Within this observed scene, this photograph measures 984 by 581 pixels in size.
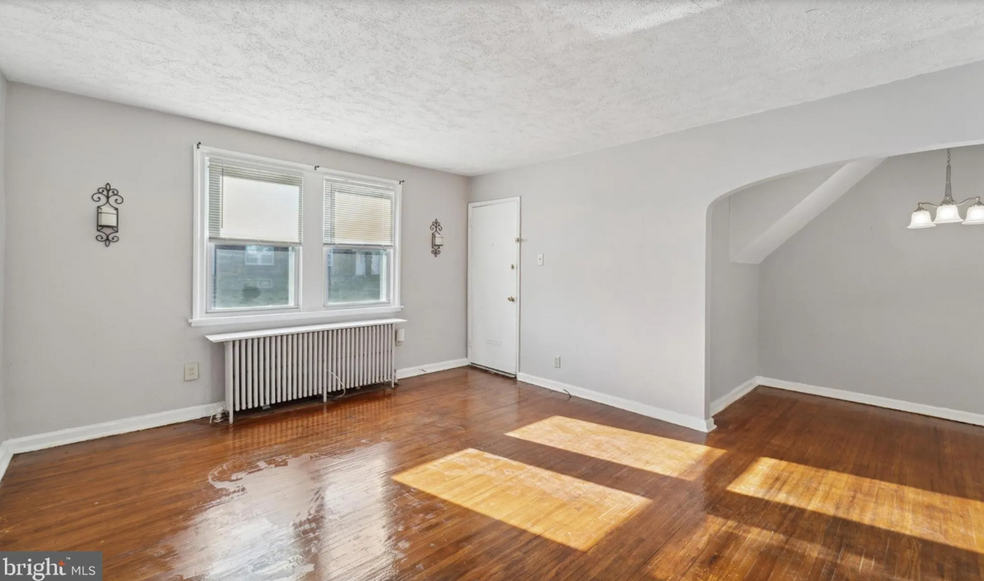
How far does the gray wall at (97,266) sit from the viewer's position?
301cm

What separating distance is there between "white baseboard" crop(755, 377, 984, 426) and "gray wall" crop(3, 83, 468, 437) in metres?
5.91

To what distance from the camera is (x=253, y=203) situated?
4.04 meters

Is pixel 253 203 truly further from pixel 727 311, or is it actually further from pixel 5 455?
pixel 727 311

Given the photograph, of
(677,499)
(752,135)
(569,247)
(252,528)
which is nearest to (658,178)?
(752,135)

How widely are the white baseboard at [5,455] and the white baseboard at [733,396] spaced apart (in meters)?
5.31

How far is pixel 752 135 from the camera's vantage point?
3.34 m

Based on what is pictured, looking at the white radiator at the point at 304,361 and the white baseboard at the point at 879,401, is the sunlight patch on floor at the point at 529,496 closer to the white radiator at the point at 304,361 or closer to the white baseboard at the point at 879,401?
the white radiator at the point at 304,361

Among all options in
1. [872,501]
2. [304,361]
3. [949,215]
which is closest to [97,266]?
[304,361]

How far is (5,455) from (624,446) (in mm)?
4243

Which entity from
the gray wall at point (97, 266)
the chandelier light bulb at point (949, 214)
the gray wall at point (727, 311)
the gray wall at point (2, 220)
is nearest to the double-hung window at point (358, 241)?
the gray wall at point (97, 266)

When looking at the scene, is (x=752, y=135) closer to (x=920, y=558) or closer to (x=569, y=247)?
(x=569, y=247)

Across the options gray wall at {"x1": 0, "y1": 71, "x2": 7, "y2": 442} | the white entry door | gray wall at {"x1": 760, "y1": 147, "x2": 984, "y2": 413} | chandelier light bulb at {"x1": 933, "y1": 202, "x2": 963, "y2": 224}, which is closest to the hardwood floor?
gray wall at {"x1": 0, "y1": 71, "x2": 7, "y2": 442}

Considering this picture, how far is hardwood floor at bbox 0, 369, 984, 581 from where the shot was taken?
6.44ft

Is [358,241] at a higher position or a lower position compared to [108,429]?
higher
